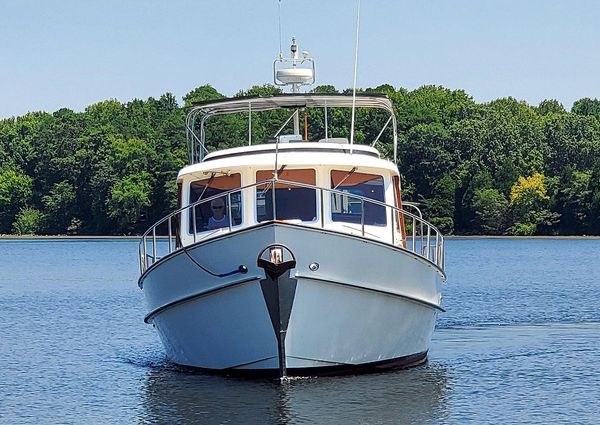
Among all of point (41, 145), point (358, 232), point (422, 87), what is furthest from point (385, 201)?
point (422, 87)

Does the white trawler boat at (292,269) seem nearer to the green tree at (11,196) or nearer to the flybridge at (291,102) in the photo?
the flybridge at (291,102)

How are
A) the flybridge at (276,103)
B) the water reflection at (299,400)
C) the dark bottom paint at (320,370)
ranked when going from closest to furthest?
the water reflection at (299,400), the dark bottom paint at (320,370), the flybridge at (276,103)

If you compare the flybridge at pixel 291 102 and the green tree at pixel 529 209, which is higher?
the flybridge at pixel 291 102

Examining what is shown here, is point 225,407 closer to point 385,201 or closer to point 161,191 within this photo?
point 385,201

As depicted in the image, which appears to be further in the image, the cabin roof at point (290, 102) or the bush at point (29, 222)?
the bush at point (29, 222)

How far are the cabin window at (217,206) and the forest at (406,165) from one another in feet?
217

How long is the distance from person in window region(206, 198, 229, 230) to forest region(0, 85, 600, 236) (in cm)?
6647

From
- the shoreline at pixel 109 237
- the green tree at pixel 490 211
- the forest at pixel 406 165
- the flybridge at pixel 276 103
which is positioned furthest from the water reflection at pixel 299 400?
the green tree at pixel 490 211

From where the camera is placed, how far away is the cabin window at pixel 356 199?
20766 millimetres

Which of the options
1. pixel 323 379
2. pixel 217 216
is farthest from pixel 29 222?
pixel 323 379

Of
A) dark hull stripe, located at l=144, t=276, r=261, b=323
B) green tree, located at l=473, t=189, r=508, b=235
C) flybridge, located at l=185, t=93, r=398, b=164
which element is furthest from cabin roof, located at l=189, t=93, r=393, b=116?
Result: green tree, located at l=473, t=189, r=508, b=235

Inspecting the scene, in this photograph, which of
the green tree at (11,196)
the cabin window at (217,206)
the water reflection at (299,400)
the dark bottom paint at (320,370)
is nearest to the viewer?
the water reflection at (299,400)

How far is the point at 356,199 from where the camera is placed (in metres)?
21.2

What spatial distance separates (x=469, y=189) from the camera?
106250mm
